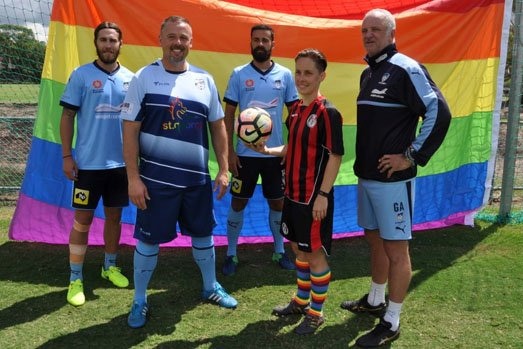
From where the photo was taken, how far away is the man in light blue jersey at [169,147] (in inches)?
123

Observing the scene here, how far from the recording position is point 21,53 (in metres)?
5.78

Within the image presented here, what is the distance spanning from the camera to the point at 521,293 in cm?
393

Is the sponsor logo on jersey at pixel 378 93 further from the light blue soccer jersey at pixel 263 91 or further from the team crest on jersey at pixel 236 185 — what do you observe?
the team crest on jersey at pixel 236 185

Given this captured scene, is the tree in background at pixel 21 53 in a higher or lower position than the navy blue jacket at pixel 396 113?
higher

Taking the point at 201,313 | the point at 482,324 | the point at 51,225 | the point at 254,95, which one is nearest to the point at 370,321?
the point at 482,324

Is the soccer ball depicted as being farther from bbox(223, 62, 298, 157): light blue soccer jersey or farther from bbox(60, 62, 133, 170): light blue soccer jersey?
bbox(60, 62, 133, 170): light blue soccer jersey

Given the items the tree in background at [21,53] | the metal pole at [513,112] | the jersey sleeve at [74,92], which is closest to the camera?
the jersey sleeve at [74,92]

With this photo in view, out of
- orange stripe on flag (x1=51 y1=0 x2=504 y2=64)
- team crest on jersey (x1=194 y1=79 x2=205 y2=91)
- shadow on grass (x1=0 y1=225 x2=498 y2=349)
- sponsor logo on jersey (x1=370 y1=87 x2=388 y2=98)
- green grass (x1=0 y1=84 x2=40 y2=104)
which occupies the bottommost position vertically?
shadow on grass (x1=0 y1=225 x2=498 y2=349)

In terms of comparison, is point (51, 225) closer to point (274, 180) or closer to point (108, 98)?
point (108, 98)

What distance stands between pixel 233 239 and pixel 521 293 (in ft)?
8.02

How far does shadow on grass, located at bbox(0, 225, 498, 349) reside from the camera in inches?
128

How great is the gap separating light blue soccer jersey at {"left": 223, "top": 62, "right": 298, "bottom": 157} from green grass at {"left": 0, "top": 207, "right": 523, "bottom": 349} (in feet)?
4.21

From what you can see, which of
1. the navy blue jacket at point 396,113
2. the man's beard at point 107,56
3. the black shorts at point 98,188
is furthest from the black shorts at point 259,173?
the man's beard at point 107,56

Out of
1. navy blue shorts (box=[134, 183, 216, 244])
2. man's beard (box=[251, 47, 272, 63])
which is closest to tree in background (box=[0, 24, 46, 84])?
man's beard (box=[251, 47, 272, 63])
